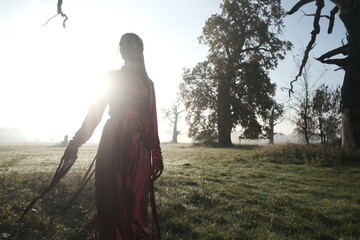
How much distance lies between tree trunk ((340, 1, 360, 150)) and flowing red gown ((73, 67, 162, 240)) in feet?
42.9

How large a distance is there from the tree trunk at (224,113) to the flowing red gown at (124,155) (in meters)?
25.8

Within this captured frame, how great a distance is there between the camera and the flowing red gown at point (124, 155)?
8.19 feet

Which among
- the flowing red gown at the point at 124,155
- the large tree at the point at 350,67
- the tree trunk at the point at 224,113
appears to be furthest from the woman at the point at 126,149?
the tree trunk at the point at 224,113

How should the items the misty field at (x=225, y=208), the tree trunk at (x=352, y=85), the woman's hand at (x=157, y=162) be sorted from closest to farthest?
the woman's hand at (x=157, y=162) < the misty field at (x=225, y=208) < the tree trunk at (x=352, y=85)

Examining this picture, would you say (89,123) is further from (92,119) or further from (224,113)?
(224,113)

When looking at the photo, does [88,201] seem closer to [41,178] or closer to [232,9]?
[41,178]

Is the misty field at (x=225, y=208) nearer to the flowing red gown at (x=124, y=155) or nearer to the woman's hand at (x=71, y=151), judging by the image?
the flowing red gown at (x=124, y=155)

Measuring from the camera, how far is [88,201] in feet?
19.0

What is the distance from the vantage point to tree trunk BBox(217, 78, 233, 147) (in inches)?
1110

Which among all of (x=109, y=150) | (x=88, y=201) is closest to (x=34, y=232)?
(x=88, y=201)

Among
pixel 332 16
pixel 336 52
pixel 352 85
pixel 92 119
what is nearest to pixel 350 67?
pixel 352 85

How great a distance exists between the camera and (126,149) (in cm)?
265

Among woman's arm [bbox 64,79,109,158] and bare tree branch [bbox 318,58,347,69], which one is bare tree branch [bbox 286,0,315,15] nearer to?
bare tree branch [bbox 318,58,347,69]

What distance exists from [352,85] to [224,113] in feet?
50.5
